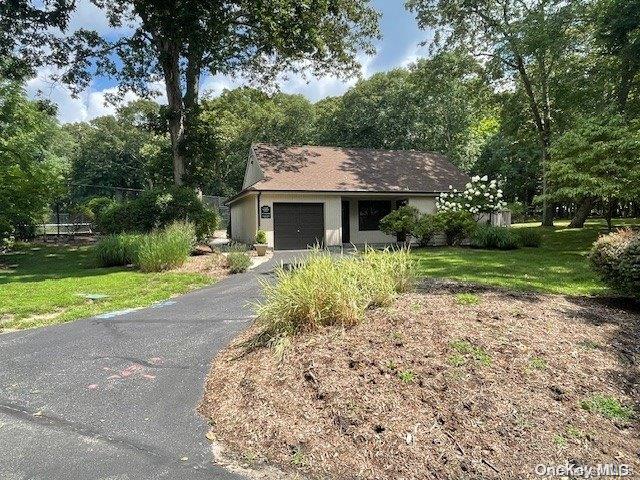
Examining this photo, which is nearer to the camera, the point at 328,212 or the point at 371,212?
the point at 328,212

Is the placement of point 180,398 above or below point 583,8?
below

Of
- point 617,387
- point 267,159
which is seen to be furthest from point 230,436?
point 267,159

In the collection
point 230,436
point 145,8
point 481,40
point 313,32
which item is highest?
point 481,40

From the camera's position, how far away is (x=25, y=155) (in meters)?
17.7

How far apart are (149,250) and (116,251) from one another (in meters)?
2.24

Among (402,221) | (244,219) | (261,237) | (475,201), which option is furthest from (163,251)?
(475,201)

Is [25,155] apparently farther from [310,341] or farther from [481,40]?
[481,40]

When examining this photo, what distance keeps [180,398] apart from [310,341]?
1.40 meters

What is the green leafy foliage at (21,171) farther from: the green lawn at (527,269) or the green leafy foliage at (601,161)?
the green leafy foliage at (601,161)

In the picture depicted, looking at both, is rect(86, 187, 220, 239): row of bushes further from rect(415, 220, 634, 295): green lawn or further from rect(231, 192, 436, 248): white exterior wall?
rect(415, 220, 634, 295): green lawn

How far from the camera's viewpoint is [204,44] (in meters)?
14.3

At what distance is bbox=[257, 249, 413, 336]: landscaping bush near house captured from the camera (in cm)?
456

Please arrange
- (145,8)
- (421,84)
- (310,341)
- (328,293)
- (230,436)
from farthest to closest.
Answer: (421,84)
(145,8)
(328,293)
(310,341)
(230,436)

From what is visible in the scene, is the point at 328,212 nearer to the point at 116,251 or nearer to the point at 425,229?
the point at 425,229
